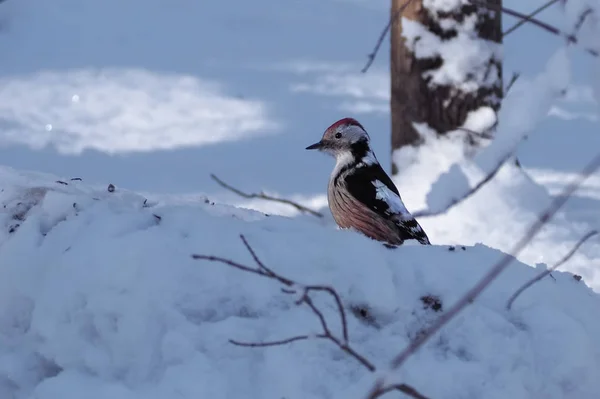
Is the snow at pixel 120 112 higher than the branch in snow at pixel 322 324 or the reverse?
the reverse

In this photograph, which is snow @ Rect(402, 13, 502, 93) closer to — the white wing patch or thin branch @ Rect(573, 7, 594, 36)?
the white wing patch

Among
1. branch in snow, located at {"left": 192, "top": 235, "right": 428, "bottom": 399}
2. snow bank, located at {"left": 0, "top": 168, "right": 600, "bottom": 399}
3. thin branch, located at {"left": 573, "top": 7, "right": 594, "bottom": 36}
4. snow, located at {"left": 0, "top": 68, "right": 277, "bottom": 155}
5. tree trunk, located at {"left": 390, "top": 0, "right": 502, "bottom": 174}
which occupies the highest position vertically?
thin branch, located at {"left": 573, "top": 7, "right": 594, "bottom": 36}

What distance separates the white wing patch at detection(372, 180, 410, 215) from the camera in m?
4.46

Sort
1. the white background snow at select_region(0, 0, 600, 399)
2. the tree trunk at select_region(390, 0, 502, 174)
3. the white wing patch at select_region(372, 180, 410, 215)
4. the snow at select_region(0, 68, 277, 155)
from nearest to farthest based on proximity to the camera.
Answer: the white background snow at select_region(0, 0, 600, 399), the white wing patch at select_region(372, 180, 410, 215), the tree trunk at select_region(390, 0, 502, 174), the snow at select_region(0, 68, 277, 155)

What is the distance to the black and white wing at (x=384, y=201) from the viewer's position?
4477mm

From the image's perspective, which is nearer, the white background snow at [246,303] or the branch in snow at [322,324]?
the branch in snow at [322,324]

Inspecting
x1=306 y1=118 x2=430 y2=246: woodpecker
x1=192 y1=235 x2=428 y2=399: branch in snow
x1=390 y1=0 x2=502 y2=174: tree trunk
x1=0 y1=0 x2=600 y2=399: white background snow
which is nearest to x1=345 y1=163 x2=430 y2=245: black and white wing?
x1=306 y1=118 x2=430 y2=246: woodpecker

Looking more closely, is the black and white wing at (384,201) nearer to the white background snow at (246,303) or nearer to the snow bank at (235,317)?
the white background snow at (246,303)

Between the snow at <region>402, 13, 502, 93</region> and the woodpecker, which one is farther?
the snow at <region>402, 13, 502, 93</region>

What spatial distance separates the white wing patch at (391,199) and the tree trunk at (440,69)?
2631 mm

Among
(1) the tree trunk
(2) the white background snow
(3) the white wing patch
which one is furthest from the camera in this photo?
(1) the tree trunk

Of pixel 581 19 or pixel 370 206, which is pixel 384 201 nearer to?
pixel 370 206

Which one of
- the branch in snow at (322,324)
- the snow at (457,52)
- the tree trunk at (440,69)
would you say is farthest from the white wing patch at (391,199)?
the snow at (457,52)

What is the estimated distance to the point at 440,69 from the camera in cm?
718
